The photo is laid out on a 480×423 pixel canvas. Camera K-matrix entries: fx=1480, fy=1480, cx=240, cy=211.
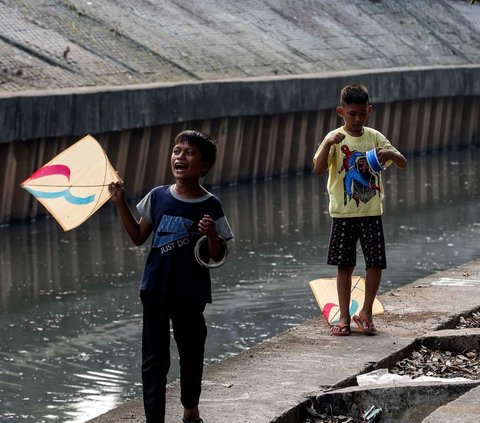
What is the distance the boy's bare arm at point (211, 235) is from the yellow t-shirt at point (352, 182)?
7.15 feet

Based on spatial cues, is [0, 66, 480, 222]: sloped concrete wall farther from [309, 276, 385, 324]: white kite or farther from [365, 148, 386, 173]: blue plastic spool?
[365, 148, 386, 173]: blue plastic spool

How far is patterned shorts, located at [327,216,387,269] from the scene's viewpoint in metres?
8.64

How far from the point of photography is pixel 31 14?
24.2 metres

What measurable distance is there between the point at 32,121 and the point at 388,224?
4562 millimetres

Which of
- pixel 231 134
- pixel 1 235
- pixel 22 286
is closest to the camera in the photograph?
pixel 22 286

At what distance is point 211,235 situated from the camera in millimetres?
6484

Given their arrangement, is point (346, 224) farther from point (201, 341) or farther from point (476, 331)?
point (201, 341)

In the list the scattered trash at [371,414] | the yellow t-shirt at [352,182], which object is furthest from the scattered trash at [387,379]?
the yellow t-shirt at [352,182]

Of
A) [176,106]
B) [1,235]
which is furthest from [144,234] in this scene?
[176,106]

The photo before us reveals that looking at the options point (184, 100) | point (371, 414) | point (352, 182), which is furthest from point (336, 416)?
point (184, 100)

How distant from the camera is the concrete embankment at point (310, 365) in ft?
22.5

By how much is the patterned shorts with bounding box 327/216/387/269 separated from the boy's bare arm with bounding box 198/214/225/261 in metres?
2.22

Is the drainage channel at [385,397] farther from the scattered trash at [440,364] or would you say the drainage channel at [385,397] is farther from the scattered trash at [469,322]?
the scattered trash at [469,322]

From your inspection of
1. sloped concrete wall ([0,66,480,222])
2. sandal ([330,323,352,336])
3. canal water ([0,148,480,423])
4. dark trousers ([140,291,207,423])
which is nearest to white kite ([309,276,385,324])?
sandal ([330,323,352,336])
